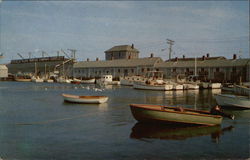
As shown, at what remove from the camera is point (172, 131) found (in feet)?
53.2

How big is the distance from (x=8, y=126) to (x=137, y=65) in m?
69.4

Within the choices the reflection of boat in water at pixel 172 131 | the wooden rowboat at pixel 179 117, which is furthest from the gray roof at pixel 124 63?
the reflection of boat in water at pixel 172 131

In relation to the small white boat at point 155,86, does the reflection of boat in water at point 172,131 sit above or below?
below

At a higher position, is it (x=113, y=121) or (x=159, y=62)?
(x=159, y=62)

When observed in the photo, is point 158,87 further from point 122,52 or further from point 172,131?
point 122,52

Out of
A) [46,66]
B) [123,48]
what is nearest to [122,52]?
[123,48]

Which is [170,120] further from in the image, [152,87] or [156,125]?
[152,87]

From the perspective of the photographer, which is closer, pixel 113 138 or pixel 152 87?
pixel 113 138

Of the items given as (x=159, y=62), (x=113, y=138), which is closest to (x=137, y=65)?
(x=159, y=62)

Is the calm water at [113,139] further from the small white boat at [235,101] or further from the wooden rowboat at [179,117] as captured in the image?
the small white boat at [235,101]

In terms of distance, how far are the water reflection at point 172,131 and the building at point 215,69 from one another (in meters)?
49.8

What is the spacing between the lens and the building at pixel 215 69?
66938 millimetres

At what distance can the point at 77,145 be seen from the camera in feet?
42.3

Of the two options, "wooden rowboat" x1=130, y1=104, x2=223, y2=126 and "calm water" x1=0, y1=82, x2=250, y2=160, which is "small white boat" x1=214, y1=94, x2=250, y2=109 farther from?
"wooden rowboat" x1=130, y1=104, x2=223, y2=126
